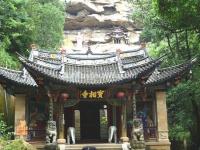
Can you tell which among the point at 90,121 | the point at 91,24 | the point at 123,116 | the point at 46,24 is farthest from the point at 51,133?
the point at 91,24

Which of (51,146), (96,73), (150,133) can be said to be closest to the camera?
(51,146)

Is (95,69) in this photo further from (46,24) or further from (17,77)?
(46,24)

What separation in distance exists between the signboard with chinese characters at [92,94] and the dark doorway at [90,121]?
276 centimetres

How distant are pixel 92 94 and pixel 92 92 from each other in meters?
0.09

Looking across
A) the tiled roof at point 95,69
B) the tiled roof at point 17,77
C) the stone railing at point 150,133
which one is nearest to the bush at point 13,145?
the tiled roof at point 95,69

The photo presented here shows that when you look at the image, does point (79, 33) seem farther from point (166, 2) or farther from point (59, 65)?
point (166, 2)

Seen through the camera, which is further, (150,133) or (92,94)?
(150,133)

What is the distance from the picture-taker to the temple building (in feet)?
50.5

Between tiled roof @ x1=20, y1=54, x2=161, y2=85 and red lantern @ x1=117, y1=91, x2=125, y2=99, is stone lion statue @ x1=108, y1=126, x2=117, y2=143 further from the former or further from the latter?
tiled roof @ x1=20, y1=54, x2=161, y2=85

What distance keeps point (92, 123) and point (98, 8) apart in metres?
37.5

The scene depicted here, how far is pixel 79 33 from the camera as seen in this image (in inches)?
1993

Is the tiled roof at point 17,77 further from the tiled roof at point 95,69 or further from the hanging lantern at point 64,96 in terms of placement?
the hanging lantern at point 64,96

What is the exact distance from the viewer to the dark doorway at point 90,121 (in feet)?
61.9

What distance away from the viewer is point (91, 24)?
52250 millimetres
